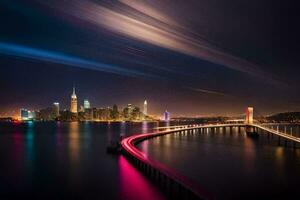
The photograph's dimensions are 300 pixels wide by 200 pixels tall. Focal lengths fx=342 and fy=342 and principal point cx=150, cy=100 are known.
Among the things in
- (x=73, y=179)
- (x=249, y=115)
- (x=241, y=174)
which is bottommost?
(x=241, y=174)

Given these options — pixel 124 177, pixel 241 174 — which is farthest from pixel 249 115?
pixel 124 177

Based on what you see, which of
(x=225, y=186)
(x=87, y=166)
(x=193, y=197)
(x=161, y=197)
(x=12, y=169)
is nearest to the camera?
(x=193, y=197)

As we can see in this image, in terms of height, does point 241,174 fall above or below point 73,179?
below

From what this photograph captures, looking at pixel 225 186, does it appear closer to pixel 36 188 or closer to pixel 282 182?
pixel 282 182

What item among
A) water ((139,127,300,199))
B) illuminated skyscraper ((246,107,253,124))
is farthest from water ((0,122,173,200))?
illuminated skyscraper ((246,107,253,124))

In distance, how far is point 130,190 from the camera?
920 inches

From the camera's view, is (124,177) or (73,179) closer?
(73,179)

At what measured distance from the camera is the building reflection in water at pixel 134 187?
2155cm

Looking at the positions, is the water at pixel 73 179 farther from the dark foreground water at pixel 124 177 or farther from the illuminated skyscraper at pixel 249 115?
the illuminated skyscraper at pixel 249 115

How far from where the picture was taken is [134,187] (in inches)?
943

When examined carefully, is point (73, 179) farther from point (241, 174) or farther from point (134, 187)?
point (241, 174)

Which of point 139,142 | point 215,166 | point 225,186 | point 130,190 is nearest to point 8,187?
point 130,190

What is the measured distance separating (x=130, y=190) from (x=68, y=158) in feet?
61.7

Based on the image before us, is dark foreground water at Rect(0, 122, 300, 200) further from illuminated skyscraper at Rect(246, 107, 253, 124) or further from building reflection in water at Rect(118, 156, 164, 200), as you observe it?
illuminated skyscraper at Rect(246, 107, 253, 124)
